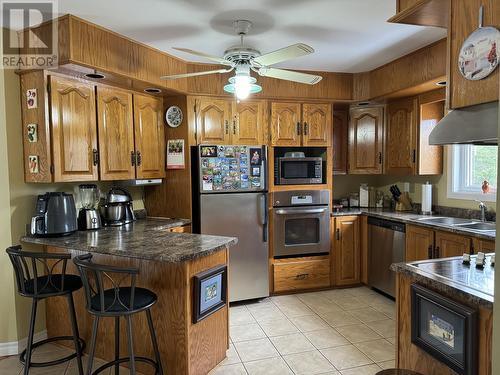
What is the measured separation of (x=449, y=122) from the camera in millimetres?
1595

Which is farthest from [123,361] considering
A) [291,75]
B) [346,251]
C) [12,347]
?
[346,251]

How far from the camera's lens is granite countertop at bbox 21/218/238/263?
208cm

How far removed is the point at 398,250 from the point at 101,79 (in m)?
3.17

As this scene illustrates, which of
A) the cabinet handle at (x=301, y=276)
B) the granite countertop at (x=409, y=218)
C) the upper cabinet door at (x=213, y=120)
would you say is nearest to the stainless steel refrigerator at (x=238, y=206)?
the upper cabinet door at (x=213, y=120)

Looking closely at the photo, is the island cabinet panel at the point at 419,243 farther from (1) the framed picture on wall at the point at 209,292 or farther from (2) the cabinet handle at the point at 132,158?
(2) the cabinet handle at the point at 132,158

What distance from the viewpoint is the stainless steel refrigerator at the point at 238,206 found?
→ 349cm

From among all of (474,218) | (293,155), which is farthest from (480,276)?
(293,155)

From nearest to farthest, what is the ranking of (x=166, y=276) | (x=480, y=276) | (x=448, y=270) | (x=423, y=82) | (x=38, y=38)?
(x=480, y=276) → (x=448, y=270) → (x=166, y=276) → (x=38, y=38) → (x=423, y=82)

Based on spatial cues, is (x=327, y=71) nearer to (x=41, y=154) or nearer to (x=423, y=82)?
(x=423, y=82)

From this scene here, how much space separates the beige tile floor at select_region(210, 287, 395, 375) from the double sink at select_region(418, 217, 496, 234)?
0.97 meters

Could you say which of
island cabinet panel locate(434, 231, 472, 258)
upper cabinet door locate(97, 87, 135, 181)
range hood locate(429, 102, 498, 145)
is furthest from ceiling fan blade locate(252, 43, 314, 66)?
island cabinet panel locate(434, 231, 472, 258)

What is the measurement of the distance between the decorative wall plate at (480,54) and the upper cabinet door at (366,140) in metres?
2.54

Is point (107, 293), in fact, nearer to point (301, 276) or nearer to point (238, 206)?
point (238, 206)

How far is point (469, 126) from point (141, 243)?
78.8 inches
